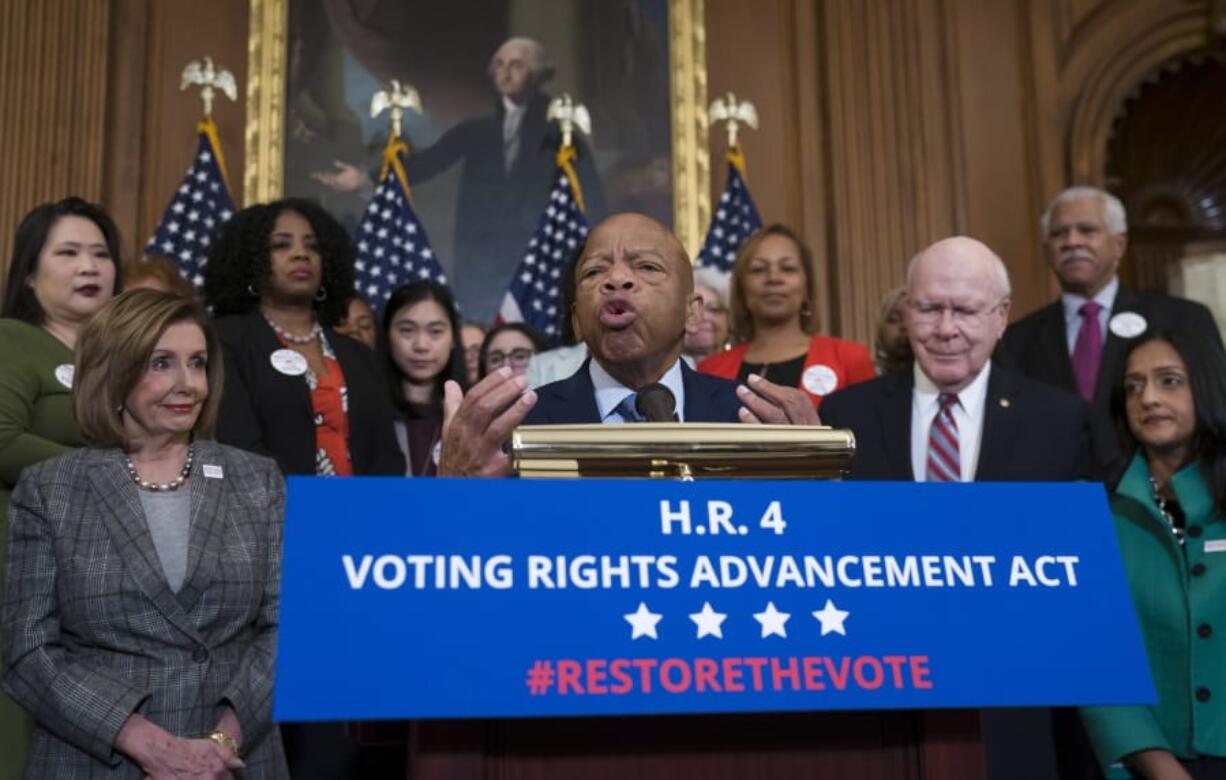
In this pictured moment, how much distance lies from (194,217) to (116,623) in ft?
15.0

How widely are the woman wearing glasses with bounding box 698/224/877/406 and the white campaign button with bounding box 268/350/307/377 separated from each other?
1.38 meters

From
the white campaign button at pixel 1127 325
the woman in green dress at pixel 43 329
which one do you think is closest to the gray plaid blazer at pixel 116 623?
the woman in green dress at pixel 43 329

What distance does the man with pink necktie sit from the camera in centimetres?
513

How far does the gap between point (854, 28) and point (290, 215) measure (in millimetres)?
4474

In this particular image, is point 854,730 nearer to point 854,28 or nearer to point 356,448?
point 356,448

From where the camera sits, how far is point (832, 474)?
5.98ft

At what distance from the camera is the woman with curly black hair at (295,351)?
13.2 ft

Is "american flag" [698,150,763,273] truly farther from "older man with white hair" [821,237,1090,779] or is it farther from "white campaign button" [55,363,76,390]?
"white campaign button" [55,363,76,390]

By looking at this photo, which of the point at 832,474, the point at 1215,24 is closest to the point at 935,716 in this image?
the point at 832,474

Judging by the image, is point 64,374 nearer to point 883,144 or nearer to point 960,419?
point 960,419

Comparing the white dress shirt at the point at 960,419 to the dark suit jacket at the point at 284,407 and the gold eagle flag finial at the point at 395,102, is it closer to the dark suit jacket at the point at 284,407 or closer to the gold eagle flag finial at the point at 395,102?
the dark suit jacket at the point at 284,407

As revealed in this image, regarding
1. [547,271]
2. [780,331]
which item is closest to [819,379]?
[780,331]

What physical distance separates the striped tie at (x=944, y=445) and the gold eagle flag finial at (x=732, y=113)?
440 cm

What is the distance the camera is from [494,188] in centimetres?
762
